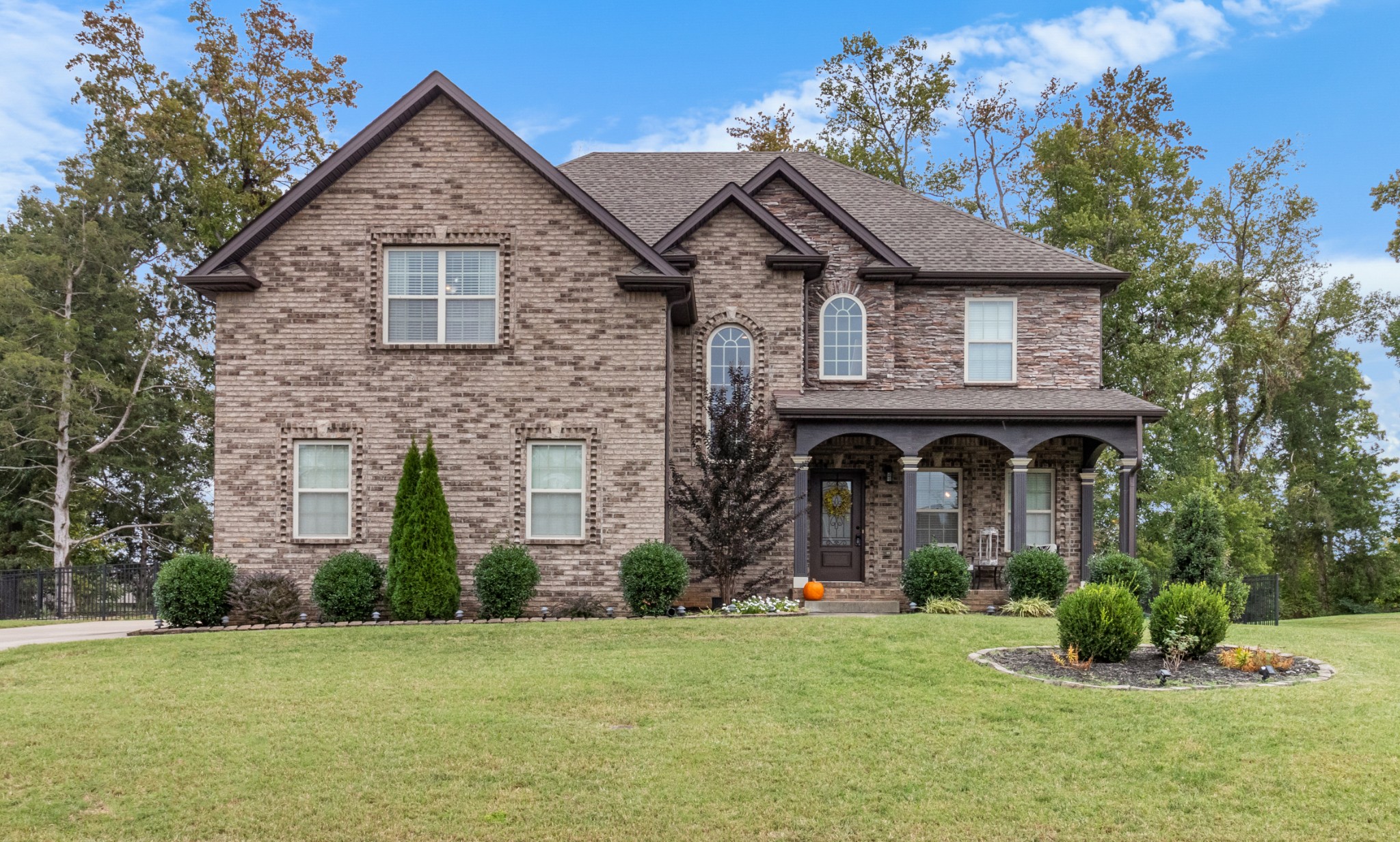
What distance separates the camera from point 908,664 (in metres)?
10.4

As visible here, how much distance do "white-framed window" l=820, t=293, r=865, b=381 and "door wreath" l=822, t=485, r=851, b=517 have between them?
2.26 meters

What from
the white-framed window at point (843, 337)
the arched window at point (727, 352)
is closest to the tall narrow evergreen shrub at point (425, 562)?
the arched window at point (727, 352)

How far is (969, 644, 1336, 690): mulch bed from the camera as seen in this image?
941cm

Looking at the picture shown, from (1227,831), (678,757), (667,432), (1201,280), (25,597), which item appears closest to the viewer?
(1227,831)

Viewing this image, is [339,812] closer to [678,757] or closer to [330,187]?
[678,757]

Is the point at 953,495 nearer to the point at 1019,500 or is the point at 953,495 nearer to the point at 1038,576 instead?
the point at 1019,500

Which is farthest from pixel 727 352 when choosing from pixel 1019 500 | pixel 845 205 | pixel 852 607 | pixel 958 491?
pixel 1019 500

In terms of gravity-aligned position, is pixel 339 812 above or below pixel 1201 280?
below

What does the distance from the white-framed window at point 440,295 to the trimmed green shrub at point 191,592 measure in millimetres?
4370

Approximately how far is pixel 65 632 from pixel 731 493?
11.0 metres

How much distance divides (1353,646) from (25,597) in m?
27.2

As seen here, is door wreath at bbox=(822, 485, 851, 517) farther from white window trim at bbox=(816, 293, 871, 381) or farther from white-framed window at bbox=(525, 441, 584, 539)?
white-framed window at bbox=(525, 441, 584, 539)

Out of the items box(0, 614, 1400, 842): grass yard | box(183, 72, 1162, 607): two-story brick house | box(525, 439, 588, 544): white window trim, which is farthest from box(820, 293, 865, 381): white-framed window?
box(0, 614, 1400, 842): grass yard

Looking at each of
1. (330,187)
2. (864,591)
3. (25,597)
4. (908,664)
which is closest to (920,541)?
(864,591)
